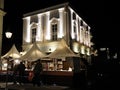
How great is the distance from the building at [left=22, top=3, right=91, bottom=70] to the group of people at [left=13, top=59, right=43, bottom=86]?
7769mm

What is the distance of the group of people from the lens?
16.7m

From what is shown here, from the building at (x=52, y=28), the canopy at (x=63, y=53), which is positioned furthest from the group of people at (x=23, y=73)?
the building at (x=52, y=28)

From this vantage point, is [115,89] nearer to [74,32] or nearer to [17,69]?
[17,69]

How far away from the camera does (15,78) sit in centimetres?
1853

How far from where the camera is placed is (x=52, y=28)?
89.5 ft

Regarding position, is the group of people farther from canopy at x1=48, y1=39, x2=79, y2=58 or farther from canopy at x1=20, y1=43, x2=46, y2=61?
canopy at x1=48, y1=39, x2=79, y2=58

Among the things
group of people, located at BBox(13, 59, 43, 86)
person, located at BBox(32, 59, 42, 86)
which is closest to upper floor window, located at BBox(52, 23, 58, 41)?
group of people, located at BBox(13, 59, 43, 86)

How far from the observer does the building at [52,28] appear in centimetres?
2578

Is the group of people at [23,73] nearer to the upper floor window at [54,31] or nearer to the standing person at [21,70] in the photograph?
the standing person at [21,70]

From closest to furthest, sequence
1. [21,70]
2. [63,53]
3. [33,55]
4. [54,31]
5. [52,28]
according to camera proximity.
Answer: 1. [63,53]
2. [21,70]
3. [33,55]
4. [54,31]
5. [52,28]

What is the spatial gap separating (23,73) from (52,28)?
10432mm

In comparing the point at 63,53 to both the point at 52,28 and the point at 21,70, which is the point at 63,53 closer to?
the point at 21,70

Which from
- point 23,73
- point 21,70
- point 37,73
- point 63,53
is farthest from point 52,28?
point 37,73

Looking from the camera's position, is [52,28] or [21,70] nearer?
[21,70]
